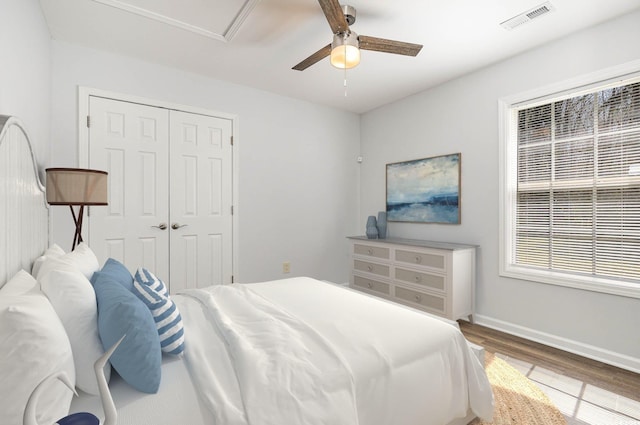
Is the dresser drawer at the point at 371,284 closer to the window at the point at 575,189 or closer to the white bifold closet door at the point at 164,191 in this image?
the window at the point at 575,189

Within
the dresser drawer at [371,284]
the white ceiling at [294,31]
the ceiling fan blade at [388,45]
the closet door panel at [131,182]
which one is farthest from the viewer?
the dresser drawer at [371,284]

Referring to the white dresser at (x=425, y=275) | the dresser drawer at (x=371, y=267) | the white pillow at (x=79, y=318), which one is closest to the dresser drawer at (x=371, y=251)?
the white dresser at (x=425, y=275)

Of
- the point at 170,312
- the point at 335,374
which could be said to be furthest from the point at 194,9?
the point at 335,374

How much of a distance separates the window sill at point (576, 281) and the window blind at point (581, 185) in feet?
0.25

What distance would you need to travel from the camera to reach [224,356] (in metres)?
1.19

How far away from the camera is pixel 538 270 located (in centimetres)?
283

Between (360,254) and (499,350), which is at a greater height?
(360,254)

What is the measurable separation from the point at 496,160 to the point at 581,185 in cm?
69

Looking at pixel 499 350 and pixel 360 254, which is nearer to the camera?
pixel 499 350

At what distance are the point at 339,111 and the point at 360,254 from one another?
80.2 inches

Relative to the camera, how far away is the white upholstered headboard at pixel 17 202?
3.97 feet

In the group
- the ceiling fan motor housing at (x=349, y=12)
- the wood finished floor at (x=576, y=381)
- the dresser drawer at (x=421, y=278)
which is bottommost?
the wood finished floor at (x=576, y=381)

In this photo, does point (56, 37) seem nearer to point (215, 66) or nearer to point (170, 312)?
point (215, 66)

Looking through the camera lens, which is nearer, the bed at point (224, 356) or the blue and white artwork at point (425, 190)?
the bed at point (224, 356)
